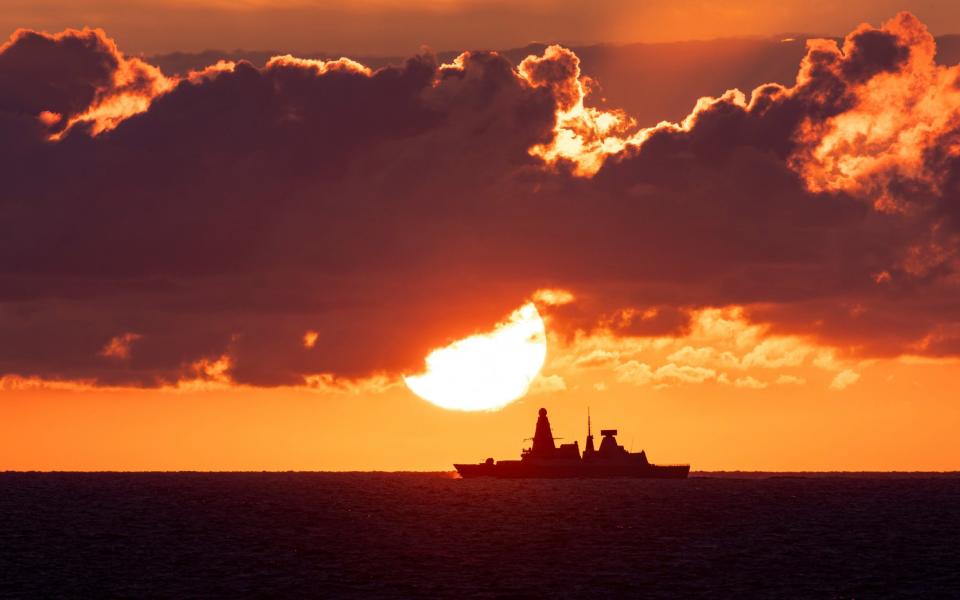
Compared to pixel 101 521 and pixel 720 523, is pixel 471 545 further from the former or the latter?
pixel 101 521

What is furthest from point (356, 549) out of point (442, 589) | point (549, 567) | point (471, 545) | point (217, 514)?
point (217, 514)

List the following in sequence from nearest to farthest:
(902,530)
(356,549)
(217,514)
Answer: (356,549) < (902,530) < (217,514)

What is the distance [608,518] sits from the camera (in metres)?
166

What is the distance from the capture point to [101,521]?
168000 mm

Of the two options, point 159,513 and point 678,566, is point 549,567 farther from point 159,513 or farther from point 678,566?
point 159,513

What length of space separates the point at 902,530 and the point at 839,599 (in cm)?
Result: 6128

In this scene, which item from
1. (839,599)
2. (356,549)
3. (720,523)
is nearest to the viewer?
(839,599)

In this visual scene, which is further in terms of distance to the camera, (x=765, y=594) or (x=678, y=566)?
(x=678, y=566)

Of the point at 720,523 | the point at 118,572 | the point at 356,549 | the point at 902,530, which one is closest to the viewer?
the point at 118,572

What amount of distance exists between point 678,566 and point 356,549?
102 feet

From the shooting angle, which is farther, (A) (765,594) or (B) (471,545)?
(B) (471,545)

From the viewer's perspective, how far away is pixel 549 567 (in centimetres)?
11075

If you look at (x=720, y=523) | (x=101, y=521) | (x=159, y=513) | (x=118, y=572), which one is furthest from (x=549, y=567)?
(x=159, y=513)

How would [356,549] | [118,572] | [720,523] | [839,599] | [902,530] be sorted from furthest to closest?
[720,523], [902,530], [356,549], [118,572], [839,599]
